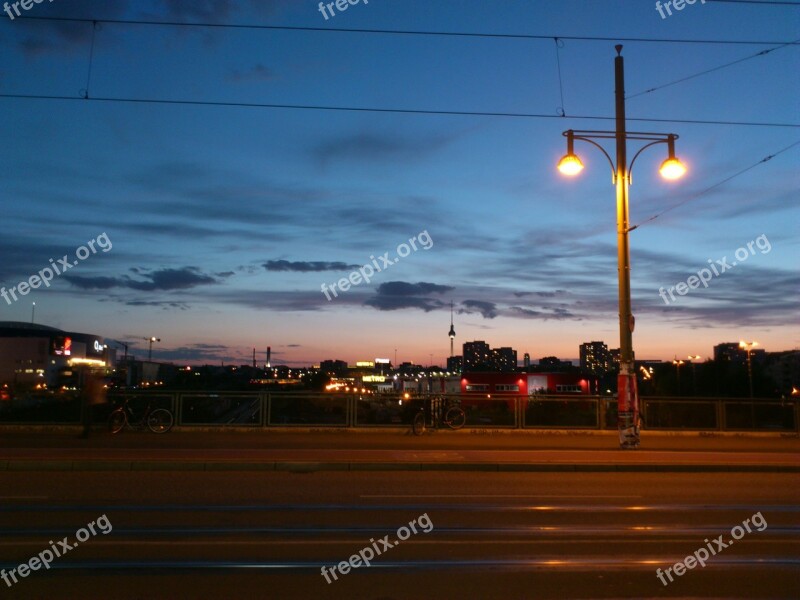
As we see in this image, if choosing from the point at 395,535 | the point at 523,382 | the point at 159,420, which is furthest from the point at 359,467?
the point at 523,382

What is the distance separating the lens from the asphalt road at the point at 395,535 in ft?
24.2

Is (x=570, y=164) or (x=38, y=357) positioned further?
(x=38, y=357)

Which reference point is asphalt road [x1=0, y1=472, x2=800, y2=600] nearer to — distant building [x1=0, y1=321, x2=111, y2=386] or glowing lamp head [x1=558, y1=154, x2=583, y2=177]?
glowing lamp head [x1=558, y1=154, x2=583, y2=177]

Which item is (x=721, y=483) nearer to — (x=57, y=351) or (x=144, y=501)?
(x=144, y=501)

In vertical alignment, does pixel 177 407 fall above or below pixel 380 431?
above

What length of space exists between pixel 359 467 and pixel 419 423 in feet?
25.3

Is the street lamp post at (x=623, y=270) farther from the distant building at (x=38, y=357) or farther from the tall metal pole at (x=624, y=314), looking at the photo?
the distant building at (x=38, y=357)

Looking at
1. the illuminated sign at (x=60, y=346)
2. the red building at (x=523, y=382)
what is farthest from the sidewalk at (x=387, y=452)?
the illuminated sign at (x=60, y=346)

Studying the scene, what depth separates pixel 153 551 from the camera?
856 cm

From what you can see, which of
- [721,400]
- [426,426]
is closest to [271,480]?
[426,426]

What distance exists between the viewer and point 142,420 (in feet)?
76.1

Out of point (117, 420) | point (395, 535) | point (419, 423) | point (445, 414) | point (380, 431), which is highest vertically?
point (445, 414)

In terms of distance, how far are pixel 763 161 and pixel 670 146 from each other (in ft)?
10.9

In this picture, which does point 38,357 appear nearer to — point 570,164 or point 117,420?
point 117,420
